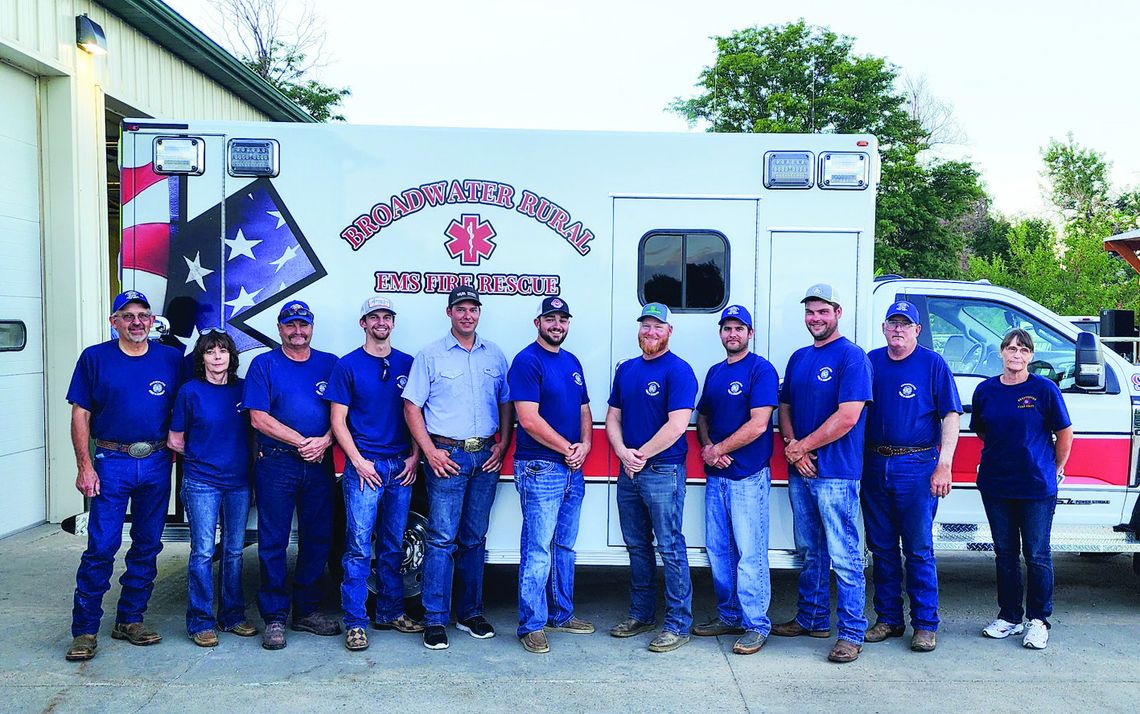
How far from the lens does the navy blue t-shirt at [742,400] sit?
194 inches

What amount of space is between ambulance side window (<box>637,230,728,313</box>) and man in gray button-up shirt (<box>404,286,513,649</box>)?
0.94 metres

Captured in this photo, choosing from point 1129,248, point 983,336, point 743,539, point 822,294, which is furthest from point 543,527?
point 1129,248

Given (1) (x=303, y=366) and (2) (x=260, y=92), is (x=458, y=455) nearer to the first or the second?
(1) (x=303, y=366)

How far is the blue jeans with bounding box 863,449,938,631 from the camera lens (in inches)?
197

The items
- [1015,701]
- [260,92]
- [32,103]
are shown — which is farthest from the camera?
[260,92]

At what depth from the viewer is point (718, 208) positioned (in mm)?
5266

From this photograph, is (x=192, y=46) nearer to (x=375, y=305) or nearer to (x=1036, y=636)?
(x=375, y=305)

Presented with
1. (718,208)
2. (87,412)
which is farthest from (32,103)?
(718,208)

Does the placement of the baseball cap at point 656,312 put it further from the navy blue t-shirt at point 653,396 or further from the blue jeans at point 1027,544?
the blue jeans at point 1027,544

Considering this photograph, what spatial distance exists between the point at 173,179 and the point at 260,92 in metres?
6.59

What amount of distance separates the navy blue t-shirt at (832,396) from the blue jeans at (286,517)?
2.63 metres

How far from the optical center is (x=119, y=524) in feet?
16.2

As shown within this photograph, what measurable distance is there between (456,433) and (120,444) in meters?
1.75

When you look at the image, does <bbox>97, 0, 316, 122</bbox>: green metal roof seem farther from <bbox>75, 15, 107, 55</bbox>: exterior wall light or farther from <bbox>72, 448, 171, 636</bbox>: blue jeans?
<bbox>72, 448, 171, 636</bbox>: blue jeans
